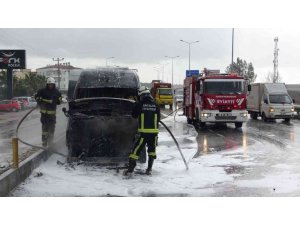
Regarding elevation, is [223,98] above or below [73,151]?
above

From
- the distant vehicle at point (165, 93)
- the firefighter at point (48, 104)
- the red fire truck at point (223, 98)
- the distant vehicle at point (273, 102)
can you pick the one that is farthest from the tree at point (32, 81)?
the firefighter at point (48, 104)

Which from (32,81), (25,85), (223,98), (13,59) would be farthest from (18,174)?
(25,85)

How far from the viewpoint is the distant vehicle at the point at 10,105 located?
42.2m

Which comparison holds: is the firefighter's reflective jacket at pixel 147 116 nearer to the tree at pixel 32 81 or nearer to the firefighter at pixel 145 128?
the firefighter at pixel 145 128

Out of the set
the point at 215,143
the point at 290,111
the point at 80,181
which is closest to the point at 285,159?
the point at 215,143

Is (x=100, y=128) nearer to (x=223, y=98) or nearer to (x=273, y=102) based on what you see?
(x=223, y=98)

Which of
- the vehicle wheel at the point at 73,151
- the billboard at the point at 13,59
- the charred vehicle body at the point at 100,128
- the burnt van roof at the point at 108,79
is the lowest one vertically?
the vehicle wheel at the point at 73,151

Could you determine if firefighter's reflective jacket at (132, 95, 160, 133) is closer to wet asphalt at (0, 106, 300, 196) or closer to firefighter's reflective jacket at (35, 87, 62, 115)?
wet asphalt at (0, 106, 300, 196)

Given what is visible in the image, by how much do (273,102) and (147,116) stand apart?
1928 centimetres

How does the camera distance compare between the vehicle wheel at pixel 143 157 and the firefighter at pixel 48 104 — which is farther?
the firefighter at pixel 48 104

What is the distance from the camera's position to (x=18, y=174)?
7.99 m

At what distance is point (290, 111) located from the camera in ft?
86.9

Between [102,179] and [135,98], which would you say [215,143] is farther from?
[102,179]

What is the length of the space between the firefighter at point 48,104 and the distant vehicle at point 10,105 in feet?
105
